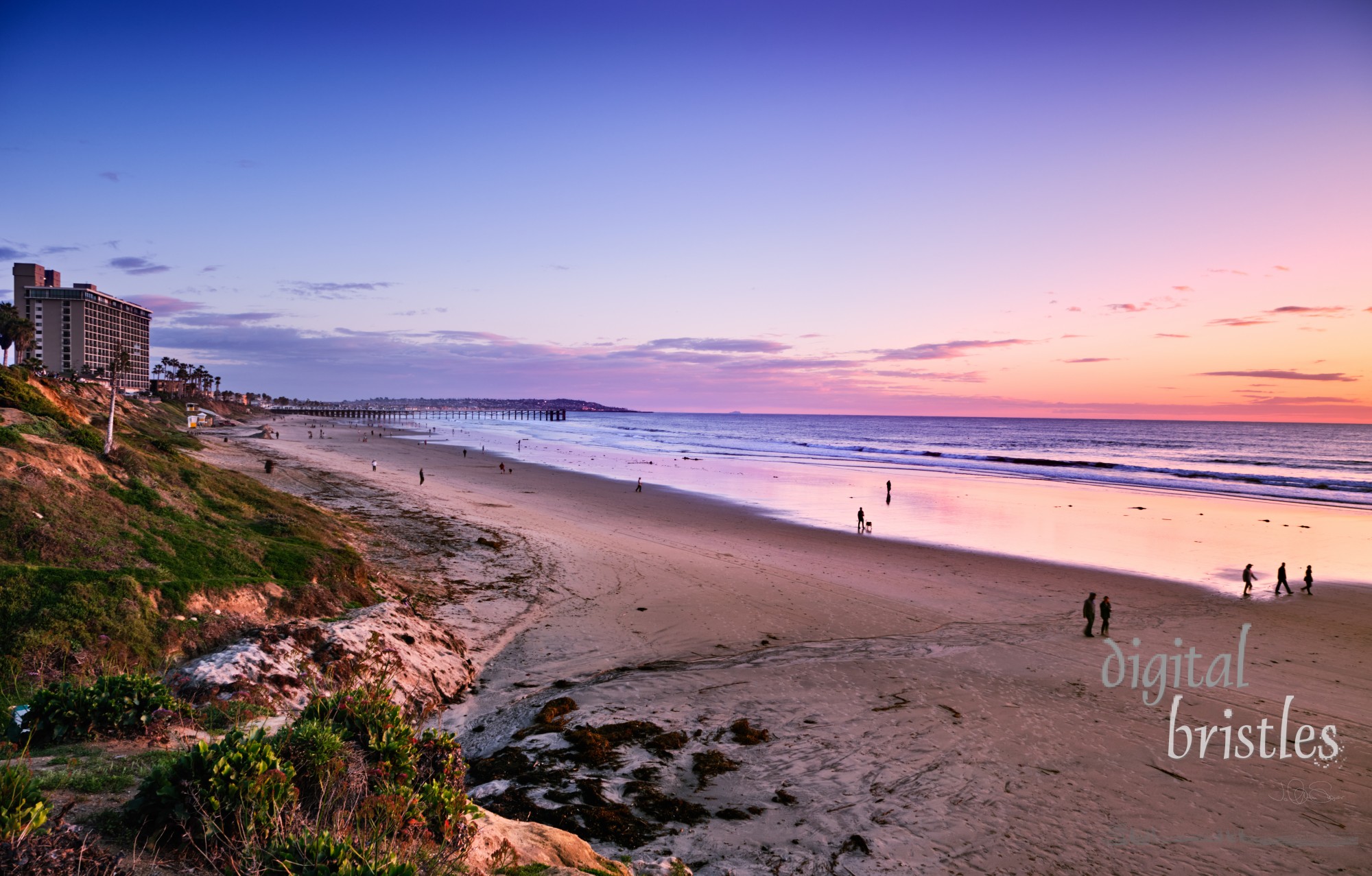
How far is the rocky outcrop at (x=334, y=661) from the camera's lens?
360 inches

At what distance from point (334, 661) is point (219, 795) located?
6783mm

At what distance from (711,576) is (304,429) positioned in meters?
97.1

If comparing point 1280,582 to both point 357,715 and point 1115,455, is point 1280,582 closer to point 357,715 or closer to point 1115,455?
point 357,715

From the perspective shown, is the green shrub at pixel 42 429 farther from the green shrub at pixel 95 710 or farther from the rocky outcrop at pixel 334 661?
the green shrub at pixel 95 710

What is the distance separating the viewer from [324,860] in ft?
14.0

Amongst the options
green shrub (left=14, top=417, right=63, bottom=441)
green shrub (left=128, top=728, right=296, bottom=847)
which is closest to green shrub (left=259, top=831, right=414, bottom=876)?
green shrub (left=128, top=728, right=296, bottom=847)

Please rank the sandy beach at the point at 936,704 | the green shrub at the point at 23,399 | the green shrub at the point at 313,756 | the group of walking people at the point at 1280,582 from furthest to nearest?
the group of walking people at the point at 1280,582
the green shrub at the point at 23,399
the sandy beach at the point at 936,704
the green shrub at the point at 313,756

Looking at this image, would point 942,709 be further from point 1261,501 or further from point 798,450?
point 798,450

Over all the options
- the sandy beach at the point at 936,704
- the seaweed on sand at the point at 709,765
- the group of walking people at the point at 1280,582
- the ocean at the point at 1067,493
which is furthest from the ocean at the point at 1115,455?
the seaweed on sand at the point at 709,765

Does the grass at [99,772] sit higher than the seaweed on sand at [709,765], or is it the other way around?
the grass at [99,772]

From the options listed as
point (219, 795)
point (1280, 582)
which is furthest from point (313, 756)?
point (1280, 582)

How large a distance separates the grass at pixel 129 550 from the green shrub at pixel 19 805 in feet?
16.9

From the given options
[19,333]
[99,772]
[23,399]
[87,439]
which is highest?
[19,333]

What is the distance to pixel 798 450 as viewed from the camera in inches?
3546
